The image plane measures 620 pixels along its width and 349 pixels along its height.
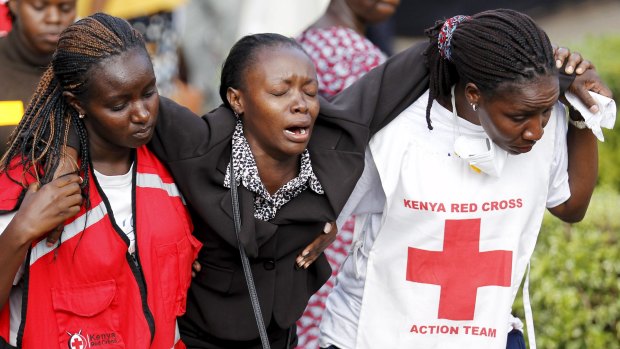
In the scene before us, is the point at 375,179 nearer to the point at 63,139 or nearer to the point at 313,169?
the point at 313,169

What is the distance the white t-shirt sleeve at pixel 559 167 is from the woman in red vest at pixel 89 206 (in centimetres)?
122

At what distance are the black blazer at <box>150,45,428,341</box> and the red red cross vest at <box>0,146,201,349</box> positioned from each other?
12 cm

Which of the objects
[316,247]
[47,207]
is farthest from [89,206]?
[316,247]

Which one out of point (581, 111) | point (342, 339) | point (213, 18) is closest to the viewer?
point (581, 111)

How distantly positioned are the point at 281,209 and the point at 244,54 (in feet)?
1.55

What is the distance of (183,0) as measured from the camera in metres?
6.48

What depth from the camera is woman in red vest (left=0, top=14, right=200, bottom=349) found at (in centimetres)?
278

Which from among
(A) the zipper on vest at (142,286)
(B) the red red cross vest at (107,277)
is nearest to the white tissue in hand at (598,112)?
(B) the red red cross vest at (107,277)

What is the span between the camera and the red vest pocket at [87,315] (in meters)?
2.80

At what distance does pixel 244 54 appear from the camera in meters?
3.12

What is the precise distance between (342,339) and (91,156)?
102 centimetres

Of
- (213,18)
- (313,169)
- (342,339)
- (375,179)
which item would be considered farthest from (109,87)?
(213,18)

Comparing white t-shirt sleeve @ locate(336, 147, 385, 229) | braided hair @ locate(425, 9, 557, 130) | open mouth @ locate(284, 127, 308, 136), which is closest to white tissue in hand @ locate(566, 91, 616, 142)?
braided hair @ locate(425, 9, 557, 130)

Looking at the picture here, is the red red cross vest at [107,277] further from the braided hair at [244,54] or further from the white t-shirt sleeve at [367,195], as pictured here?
the white t-shirt sleeve at [367,195]
